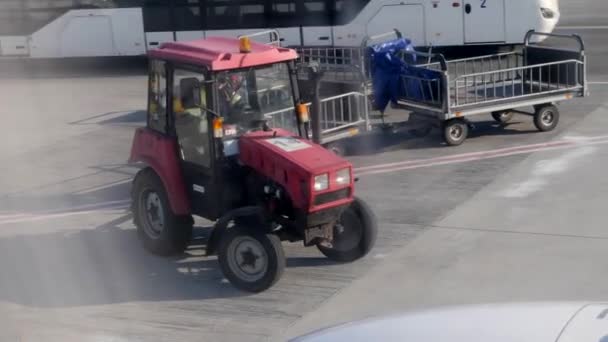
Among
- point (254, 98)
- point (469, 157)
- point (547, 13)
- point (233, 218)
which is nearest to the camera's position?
point (233, 218)

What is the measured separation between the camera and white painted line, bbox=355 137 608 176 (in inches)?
525

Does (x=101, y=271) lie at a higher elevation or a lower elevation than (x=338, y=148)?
lower

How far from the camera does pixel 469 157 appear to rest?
45.2 ft

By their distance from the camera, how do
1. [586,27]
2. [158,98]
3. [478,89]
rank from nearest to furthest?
[158,98], [478,89], [586,27]

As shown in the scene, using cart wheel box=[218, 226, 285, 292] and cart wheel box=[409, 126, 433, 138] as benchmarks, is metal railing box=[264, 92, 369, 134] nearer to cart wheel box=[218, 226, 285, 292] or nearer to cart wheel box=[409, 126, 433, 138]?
cart wheel box=[409, 126, 433, 138]

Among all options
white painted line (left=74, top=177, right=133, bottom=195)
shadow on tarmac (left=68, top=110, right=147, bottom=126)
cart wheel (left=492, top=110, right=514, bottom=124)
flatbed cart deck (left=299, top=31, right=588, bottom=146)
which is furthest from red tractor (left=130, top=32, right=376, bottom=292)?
shadow on tarmac (left=68, top=110, right=147, bottom=126)

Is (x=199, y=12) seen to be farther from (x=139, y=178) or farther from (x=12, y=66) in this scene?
(x=139, y=178)

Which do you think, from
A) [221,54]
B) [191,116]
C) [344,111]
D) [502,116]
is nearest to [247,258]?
[191,116]

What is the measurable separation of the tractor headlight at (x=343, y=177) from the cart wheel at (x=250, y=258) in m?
0.75

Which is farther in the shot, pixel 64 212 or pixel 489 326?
pixel 64 212

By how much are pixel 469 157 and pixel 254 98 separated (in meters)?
5.33

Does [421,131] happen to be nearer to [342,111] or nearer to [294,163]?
[342,111]

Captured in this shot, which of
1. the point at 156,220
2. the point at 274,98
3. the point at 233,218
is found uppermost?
the point at 274,98

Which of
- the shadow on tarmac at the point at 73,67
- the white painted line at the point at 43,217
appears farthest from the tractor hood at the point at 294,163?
the shadow on tarmac at the point at 73,67
